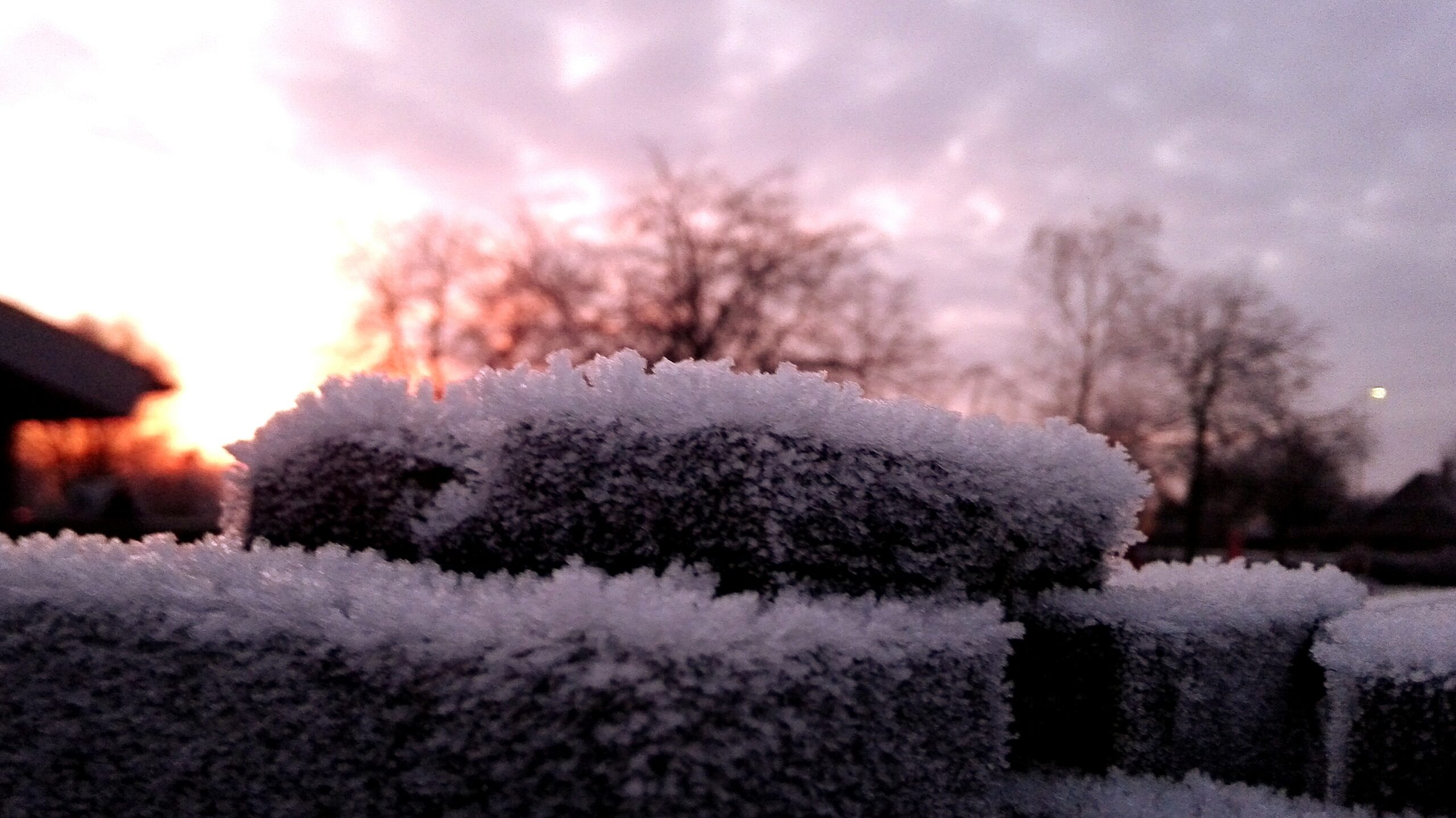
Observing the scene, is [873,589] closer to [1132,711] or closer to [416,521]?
[1132,711]

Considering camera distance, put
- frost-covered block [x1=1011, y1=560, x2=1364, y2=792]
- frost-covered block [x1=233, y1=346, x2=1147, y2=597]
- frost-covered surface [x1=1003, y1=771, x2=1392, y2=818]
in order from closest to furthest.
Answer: frost-covered block [x1=233, y1=346, x2=1147, y2=597]
frost-covered surface [x1=1003, y1=771, x2=1392, y2=818]
frost-covered block [x1=1011, y1=560, x2=1364, y2=792]

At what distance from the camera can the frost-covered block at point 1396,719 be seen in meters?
3.37

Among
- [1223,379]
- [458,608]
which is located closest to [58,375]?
[458,608]

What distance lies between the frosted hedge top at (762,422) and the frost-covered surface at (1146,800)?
0.83 metres

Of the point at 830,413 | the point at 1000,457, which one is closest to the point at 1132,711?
the point at 1000,457

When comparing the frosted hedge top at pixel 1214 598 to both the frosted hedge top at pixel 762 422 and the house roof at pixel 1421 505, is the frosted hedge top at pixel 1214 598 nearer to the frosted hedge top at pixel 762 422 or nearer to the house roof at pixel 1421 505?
the frosted hedge top at pixel 762 422

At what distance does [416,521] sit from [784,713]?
5.87ft

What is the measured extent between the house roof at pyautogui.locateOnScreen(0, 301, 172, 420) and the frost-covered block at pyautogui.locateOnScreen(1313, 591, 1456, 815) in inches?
381

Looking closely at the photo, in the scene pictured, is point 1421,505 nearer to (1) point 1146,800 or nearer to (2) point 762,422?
(1) point 1146,800

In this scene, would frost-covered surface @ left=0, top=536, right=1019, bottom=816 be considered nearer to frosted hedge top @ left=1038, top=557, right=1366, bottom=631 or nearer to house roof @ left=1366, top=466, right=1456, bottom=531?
frosted hedge top @ left=1038, top=557, right=1366, bottom=631

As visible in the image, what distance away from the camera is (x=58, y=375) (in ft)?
30.4

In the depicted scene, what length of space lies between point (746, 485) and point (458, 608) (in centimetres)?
88

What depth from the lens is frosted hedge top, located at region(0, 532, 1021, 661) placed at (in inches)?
94.0

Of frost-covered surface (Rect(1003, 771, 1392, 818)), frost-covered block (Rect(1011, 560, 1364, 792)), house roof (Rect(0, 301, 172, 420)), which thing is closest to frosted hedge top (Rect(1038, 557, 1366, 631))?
frost-covered block (Rect(1011, 560, 1364, 792))
